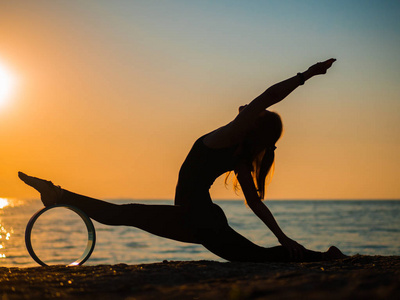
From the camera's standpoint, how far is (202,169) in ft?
14.4

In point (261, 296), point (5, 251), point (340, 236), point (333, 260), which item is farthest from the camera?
point (340, 236)

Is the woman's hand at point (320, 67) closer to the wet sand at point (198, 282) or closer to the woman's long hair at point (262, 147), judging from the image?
the woman's long hair at point (262, 147)

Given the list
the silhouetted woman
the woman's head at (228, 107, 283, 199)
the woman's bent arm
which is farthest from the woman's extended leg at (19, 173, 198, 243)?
the woman's head at (228, 107, 283, 199)

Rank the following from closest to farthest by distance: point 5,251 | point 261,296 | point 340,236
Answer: point 261,296, point 5,251, point 340,236

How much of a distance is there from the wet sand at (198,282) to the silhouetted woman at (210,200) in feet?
0.95

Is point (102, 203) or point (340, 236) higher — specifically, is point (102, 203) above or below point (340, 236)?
above

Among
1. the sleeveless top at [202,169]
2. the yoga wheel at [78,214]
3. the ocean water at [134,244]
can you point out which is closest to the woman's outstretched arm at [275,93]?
the sleeveless top at [202,169]

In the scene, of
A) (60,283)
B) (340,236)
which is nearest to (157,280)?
(60,283)

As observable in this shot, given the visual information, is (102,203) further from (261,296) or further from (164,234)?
(261,296)

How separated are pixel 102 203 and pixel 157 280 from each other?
1325 millimetres

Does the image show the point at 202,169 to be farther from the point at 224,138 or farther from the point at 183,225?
the point at 183,225

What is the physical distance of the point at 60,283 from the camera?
133 inches

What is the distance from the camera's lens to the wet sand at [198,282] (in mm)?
2617

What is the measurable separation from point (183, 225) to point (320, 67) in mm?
1770
